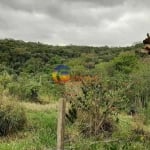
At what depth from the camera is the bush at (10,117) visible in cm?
1256

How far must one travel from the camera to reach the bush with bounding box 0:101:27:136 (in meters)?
12.6

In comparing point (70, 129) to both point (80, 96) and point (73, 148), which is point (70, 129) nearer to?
point (80, 96)

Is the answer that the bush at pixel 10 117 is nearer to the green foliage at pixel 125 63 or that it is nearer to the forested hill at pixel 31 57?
the forested hill at pixel 31 57

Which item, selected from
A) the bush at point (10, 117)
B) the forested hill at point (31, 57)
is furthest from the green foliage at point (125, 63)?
the bush at point (10, 117)

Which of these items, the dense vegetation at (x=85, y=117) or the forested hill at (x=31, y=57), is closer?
the dense vegetation at (x=85, y=117)

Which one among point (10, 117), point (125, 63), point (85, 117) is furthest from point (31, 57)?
point (85, 117)

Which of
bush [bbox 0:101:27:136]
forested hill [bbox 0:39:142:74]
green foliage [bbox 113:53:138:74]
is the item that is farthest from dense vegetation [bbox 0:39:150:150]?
forested hill [bbox 0:39:142:74]

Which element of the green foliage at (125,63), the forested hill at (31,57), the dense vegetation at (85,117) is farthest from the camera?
the forested hill at (31,57)

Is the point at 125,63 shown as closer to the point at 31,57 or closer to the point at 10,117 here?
the point at 31,57

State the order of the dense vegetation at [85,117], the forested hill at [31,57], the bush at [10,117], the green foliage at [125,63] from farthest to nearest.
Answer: the forested hill at [31,57]
the green foliage at [125,63]
the bush at [10,117]
the dense vegetation at [85,117]

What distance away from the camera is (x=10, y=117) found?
41.6ft

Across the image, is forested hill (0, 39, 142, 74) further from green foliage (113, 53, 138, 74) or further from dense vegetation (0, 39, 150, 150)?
dense vegetation (0, 39, 150, 150)

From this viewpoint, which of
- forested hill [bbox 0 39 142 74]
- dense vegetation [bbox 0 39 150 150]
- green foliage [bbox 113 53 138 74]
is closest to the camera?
dense vegetation [bbox 0 39 150 150]

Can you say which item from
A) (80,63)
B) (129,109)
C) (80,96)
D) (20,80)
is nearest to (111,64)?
(80,63)
